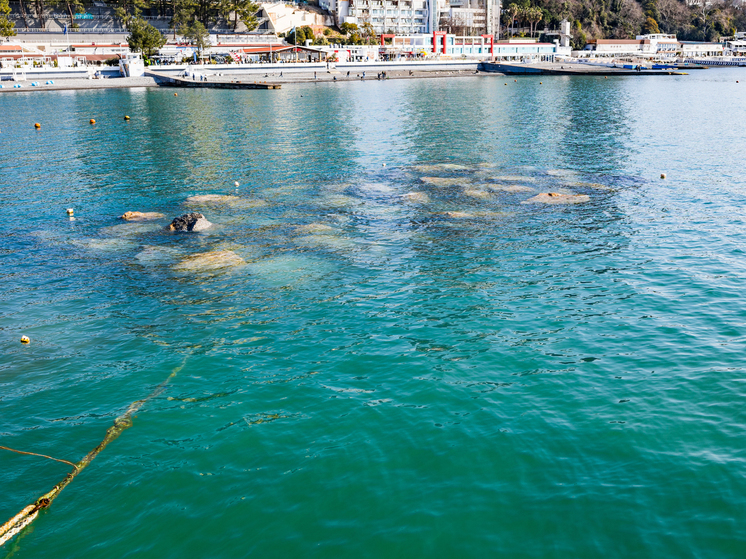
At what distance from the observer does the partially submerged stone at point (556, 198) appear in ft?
119

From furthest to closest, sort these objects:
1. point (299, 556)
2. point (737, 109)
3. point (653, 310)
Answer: point (737, 109)
point (653, 310)
point (299, 556)

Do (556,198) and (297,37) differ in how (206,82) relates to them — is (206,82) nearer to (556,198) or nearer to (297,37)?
(297,37)

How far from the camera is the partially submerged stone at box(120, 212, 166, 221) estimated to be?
34656 mm

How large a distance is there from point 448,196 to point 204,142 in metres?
33.6

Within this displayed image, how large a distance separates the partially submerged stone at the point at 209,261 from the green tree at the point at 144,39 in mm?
139906

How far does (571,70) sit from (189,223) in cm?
16582

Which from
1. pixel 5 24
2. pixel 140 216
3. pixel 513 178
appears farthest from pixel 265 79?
pixel 140 216

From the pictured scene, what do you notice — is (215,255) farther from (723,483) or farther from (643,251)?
(723,483)

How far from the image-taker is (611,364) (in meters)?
18.1

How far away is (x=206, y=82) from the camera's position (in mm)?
132875

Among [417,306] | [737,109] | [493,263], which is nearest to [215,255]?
[417,306]

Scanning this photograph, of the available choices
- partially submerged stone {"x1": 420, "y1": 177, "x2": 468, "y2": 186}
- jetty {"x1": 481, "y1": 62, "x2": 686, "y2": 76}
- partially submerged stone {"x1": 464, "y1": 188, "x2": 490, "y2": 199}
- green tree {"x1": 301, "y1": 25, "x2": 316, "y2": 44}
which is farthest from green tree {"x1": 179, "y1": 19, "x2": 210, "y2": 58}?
partially submerged stone {"x1": 464, "y1": 188, "x2": 490, "y2": 199}

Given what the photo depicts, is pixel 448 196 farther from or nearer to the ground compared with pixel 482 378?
farther from the ground

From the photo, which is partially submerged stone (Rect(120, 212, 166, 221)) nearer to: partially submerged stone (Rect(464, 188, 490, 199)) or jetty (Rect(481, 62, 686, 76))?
partially submerged stone (Rect(464, 188, 490, 199))
